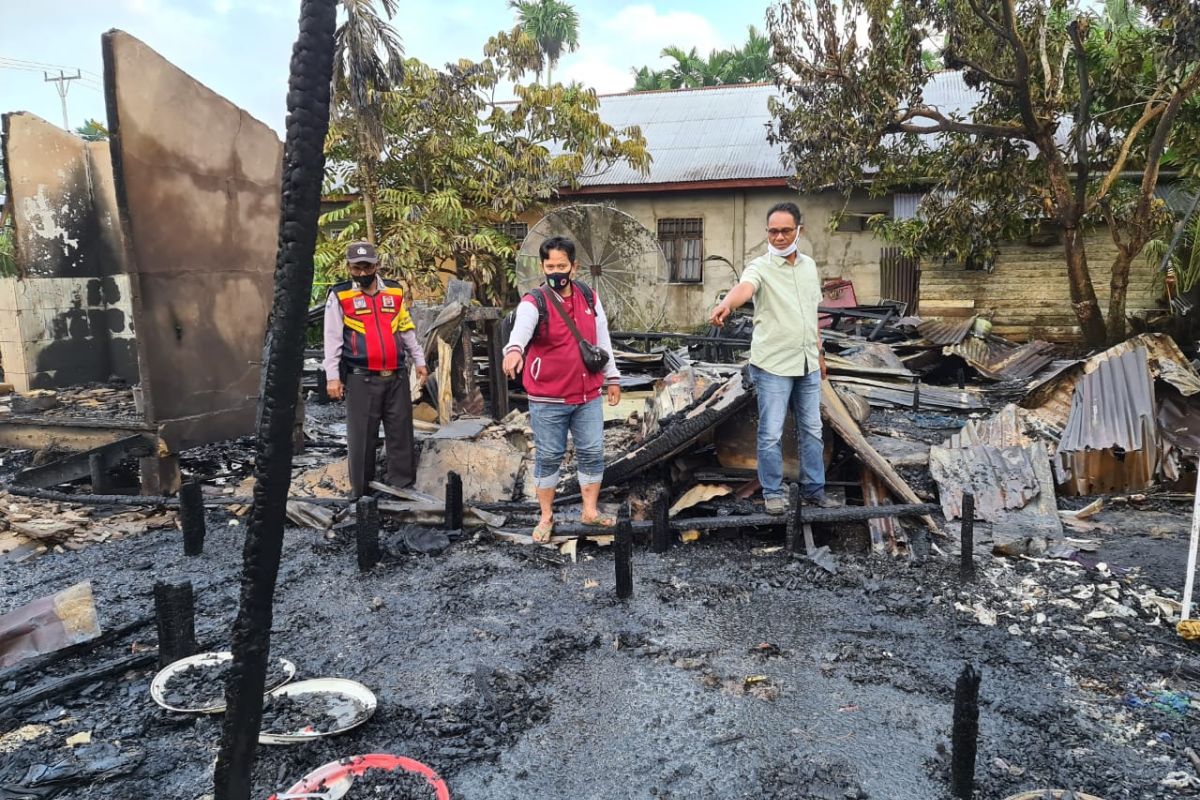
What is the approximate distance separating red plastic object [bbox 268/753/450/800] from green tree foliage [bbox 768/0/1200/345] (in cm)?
1062

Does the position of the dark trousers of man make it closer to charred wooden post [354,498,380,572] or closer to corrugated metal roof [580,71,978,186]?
charred wooden post [354,498,380,572]

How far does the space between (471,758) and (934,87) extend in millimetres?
19865

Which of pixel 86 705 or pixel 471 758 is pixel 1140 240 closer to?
pixel 471 758

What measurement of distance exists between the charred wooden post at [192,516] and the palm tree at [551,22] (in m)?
43.5

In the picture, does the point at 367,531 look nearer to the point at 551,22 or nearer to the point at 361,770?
the point at 361,770

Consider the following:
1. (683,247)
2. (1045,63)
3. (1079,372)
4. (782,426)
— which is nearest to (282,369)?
(782,426)

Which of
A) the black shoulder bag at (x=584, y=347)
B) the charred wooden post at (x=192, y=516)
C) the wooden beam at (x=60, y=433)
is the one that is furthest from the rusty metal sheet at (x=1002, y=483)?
the wooden beam at (x=60, y=433)

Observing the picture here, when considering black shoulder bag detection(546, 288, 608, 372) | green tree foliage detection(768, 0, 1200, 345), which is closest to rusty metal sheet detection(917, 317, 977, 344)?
green tree foliage detection(768, 0, 1200, 345)

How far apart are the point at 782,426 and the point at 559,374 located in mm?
1610

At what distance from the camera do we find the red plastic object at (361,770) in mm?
2660

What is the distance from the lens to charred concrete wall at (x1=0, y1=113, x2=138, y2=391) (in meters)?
7.91

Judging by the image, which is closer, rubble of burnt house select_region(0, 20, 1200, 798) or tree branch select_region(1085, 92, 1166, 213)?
rubble of burnt house select_region(0, 20, 1200, 798)

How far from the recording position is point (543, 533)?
508cm

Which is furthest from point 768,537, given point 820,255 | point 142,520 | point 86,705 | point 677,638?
point 820,255
